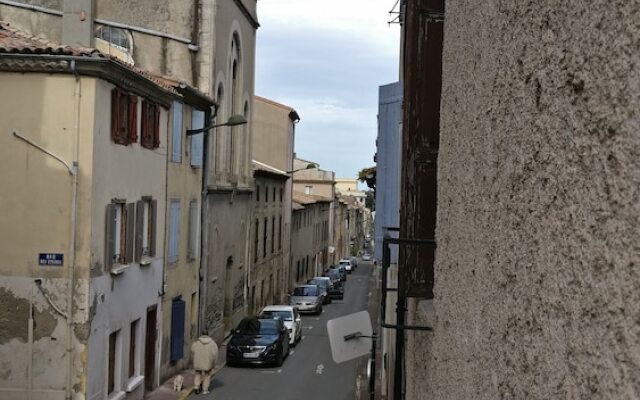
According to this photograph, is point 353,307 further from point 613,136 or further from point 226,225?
point 613,136

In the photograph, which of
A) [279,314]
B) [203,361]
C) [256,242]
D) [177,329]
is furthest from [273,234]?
[203,361]

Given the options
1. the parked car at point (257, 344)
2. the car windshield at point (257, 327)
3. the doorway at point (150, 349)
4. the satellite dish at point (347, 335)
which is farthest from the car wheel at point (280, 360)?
the satellite dish at point (347, 335)

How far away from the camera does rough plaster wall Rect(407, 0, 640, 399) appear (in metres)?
1.14

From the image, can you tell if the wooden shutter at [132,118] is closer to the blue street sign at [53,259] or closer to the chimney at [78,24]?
the blue street sign at [53,259]

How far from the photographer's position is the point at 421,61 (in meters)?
4.46

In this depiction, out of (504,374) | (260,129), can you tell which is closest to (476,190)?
(504,374)

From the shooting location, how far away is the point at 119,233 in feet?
48.4

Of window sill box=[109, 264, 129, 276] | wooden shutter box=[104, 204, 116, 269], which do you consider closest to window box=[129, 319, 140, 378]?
window sill box=[109, 264, 129, 276]

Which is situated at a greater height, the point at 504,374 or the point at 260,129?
the point at 260,129

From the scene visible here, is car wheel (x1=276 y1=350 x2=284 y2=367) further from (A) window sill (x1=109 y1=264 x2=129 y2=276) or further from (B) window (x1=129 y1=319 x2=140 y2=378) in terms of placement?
(A) window sill (x1=109 y1=264 x2=129 y2=276)

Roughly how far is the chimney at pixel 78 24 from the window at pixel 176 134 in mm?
2727

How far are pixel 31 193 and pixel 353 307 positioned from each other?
28.7 meters

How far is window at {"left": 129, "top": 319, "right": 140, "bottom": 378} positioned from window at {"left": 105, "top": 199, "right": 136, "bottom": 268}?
1758mm

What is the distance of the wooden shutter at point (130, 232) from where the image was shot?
14938mm
